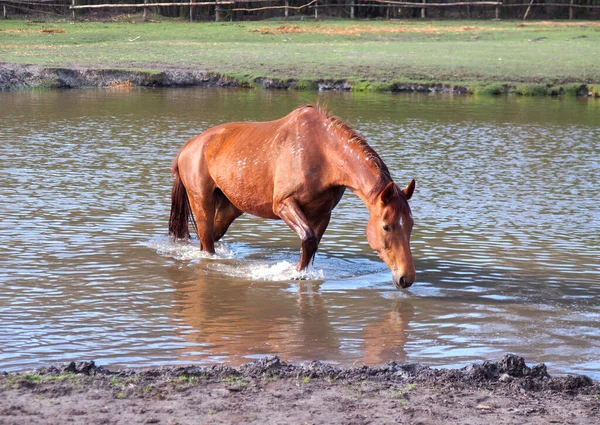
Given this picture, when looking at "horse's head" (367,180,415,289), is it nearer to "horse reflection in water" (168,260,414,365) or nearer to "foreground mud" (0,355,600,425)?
"horse reflection in water" (168,260,414,365)

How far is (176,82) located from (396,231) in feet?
55.0

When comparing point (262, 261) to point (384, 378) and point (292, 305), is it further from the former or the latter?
point (384, 378)

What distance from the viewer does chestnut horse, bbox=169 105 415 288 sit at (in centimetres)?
691

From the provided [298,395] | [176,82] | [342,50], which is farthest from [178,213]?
[342,50]

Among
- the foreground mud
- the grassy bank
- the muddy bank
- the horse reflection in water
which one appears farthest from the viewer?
the grassy bank

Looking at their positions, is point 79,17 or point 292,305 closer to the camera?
point 292,305

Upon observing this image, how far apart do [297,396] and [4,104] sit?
15.4 metres

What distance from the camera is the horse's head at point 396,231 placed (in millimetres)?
6812

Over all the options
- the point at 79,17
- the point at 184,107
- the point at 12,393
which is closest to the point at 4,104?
the point at 184,107

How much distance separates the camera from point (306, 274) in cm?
778

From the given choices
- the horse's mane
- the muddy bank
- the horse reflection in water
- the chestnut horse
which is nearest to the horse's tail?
the chestnut horse

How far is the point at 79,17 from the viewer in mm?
35594

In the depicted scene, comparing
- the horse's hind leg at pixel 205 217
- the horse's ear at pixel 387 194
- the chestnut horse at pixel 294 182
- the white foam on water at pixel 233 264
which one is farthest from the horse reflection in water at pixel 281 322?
the horse's ear at pixel 387 194

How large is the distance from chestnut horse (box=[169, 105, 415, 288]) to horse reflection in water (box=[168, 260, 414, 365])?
14.0 inches
